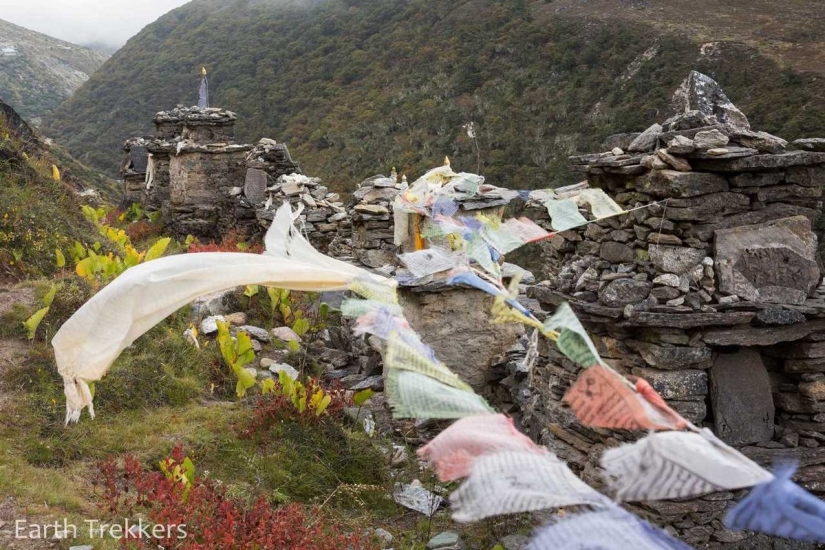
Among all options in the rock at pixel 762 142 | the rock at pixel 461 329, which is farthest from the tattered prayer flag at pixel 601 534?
the rock at pixel 461 329

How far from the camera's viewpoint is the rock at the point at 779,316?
473 centimetres

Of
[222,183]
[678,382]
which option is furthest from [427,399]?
[222,183]

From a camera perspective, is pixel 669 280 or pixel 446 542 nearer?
pixel 669 280

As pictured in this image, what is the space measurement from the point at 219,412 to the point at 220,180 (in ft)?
32.2

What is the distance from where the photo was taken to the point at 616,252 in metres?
5.23

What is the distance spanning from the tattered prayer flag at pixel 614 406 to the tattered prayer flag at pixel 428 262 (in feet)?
4.10

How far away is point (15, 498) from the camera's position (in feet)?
14.9

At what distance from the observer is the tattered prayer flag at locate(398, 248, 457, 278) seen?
11.3ft

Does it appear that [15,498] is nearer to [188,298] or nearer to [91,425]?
[91,425]

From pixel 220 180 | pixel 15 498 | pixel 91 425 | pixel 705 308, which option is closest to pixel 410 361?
pixel 705 308

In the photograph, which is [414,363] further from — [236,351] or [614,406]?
[236,351]

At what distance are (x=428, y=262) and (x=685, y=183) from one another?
2126 millimetres

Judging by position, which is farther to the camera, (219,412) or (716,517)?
(219,412)

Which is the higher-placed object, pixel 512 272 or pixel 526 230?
pixel 526 230
